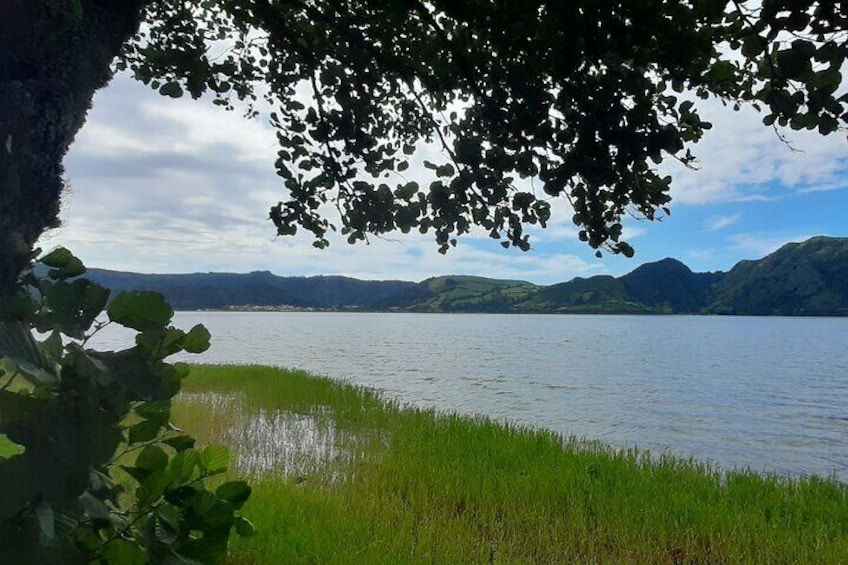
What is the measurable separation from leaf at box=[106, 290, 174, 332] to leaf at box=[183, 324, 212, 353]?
12cm

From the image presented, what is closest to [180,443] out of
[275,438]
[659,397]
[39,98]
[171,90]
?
[39,98]

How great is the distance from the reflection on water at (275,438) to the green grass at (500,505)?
72 millimetres

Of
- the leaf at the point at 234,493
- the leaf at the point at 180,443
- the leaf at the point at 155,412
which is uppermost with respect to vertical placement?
the leaf at the point at 155,412

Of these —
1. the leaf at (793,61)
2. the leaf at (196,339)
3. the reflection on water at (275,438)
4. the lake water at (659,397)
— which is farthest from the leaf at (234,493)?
the reflection on water at (275,438)

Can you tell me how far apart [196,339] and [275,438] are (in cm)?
1373

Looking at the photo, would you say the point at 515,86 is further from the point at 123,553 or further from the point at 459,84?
the point at 123,553

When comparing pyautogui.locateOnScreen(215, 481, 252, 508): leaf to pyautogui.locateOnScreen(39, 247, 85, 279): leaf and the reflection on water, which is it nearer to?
pyautogui.locateOnScreen(39, 247, 85, 279): leaf

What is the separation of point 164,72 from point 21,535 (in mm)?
4633

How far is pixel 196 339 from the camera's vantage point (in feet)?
5.19

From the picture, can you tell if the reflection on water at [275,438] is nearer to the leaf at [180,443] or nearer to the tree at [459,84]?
the tree at [459,84]

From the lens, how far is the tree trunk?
1914 mm

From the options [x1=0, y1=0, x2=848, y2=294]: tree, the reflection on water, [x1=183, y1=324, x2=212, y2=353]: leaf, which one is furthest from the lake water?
[x1=183, y1=324, x2=212, y2=353]: leaf

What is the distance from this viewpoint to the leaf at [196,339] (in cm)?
153

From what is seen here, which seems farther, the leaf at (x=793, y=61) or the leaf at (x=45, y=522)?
the leaf at (x=793, y=61)
